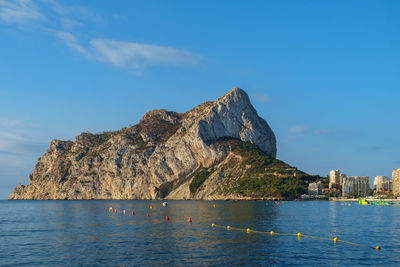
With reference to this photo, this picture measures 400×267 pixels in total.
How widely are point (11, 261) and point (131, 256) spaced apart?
14.2 m

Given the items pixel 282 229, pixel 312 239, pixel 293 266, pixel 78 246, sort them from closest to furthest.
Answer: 1. pixel 293 266
2. pixel 78 246
3. pixel 312 239
4. pixel 282 229

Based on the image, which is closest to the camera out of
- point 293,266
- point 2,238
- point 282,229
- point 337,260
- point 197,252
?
point 293,266

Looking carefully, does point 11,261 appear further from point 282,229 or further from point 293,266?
point 282,229

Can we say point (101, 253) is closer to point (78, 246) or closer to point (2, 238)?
point (78, 246)

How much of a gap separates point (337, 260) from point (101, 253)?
2893 centimetres

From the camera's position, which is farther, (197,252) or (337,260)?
(197,252)

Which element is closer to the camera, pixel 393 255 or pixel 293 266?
pixel 293 266

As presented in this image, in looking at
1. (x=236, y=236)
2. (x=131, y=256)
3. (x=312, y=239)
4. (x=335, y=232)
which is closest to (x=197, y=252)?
(x=131, y=256)

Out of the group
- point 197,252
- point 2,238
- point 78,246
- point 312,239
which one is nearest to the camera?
point 197,252

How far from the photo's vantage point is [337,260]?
4647 cm

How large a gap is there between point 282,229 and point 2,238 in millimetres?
49739

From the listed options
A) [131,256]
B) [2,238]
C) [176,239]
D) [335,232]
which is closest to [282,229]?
[335,232]

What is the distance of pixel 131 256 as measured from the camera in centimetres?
4869

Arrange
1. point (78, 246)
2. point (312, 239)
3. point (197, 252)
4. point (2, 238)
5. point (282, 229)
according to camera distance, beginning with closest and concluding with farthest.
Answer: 1. point (197, 252)
2. point (78, 246)
3. point (312, 239)
4. point (2, 238)
5. point (282, 229)
